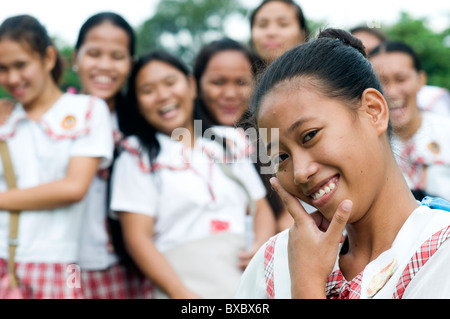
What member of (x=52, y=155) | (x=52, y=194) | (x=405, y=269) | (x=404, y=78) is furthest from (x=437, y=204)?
(x=404, y=78)

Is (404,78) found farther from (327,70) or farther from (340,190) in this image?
(340,190)

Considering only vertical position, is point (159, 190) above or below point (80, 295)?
above

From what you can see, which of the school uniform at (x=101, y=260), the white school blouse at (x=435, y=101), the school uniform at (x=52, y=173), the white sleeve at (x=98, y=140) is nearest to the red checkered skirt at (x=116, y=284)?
the school uniform at (x=101, y=260)

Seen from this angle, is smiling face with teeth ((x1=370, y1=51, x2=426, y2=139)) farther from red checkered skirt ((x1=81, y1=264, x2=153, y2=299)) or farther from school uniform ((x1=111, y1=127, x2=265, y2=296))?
red checkered skirt ((x1=81, y1=264, x2=153, y2=299))

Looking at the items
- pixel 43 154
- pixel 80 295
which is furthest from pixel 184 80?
pixel 80 295

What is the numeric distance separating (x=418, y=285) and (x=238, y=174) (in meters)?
1.81

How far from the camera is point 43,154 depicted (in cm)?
286

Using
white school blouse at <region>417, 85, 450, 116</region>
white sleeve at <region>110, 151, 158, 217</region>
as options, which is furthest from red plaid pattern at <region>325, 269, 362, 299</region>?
white school blouse at <region>417, 85, 450, 116</region>

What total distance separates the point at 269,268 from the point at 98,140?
150cm

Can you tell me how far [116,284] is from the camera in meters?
3.07

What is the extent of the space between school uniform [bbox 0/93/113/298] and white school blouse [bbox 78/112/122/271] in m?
0.10

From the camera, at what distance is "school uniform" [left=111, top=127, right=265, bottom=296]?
291cm

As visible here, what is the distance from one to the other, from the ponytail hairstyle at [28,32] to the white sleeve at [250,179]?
4.00 feet

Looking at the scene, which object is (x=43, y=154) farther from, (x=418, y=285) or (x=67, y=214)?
(x=418, y=285)
